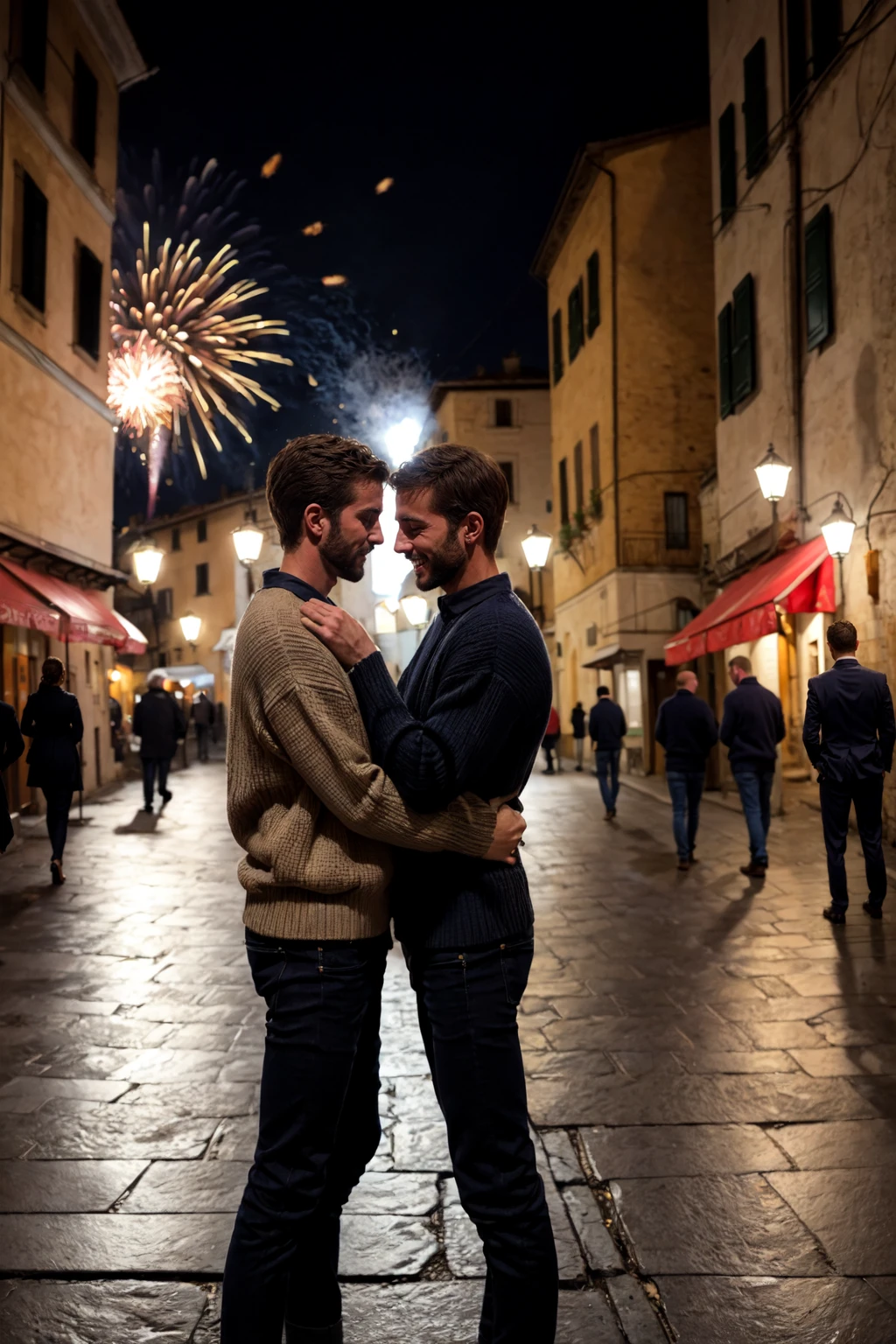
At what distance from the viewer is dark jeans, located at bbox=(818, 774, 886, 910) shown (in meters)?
7.82

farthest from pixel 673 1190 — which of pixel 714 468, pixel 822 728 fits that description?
pixel 714 468

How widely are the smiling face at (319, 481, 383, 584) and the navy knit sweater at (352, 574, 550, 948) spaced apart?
239 millimetres

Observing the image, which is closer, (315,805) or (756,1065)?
(315,805)

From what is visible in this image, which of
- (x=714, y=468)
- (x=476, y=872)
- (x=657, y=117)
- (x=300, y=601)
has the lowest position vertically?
(x=476, y=872)

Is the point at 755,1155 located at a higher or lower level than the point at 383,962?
lower

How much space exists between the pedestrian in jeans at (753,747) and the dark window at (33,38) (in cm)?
1314

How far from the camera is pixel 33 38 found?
53.4ft

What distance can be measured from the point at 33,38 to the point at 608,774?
13094 mm

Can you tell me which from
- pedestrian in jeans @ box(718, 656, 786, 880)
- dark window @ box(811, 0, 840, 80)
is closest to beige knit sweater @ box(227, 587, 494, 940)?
pedestrian in jeans @ box(718, 656, 786, 880)

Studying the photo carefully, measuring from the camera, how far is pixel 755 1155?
378 cm

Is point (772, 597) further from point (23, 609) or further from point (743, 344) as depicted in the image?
point (23, 609)

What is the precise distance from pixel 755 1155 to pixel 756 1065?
3.33 ft

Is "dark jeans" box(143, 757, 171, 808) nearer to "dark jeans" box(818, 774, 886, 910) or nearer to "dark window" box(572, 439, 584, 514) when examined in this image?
"dark jeans" box(818, 774, 886, 910)

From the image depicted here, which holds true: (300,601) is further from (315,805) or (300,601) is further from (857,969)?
(857,969)
